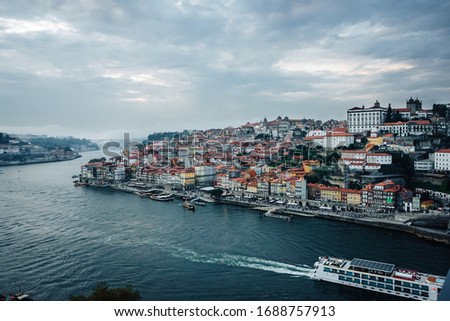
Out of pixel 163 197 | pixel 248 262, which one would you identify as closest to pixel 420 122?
pixel 163 197

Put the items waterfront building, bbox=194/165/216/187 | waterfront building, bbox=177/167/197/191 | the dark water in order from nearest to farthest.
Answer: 1. the dark water
2. waterfront building, bbox=177/167/197/191
3. waterfront building, bbox=194/165/216/187

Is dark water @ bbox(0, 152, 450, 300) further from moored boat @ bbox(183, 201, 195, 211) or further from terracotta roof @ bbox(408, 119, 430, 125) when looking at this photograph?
terracotta roof @ bbox(408, 119, 430, 125)

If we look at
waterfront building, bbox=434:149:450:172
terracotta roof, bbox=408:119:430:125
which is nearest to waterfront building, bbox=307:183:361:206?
waterfront building, bbox=434:149:450:172

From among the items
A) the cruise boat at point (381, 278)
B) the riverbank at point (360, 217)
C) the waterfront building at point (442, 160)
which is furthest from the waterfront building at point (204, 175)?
the cruise boat at point (381, 278)

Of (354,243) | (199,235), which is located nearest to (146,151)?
(199,235)

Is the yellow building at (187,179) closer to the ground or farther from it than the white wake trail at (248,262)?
farther from it

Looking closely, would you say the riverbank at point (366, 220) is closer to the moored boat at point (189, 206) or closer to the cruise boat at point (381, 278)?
the moored boat at point (189, 206)
